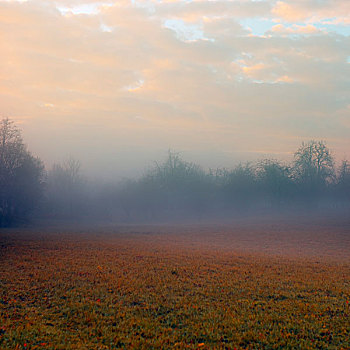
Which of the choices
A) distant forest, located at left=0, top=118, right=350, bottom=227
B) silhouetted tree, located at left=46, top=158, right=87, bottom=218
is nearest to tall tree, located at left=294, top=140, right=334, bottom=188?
distant forest, located at left=0, top=118, right=350, bottom=227

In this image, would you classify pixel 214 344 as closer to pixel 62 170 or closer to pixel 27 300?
pixel 27 300

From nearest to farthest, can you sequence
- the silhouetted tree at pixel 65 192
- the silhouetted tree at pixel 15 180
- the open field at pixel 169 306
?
the open field at pixel 169 306 < the silhouetted tree at pixel 15 180 < the silhouetted tree at pixel 65 192

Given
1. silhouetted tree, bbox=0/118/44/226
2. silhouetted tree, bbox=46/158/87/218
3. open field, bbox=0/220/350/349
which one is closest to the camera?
open field, bbox=0/220/350/349

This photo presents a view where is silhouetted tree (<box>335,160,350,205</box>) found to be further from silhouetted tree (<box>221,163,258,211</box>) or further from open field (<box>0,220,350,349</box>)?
open field (<box>0,220,350,349</box>)

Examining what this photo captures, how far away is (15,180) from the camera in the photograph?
148 ft

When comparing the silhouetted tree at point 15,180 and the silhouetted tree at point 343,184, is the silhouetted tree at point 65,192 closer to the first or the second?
the silhouetted tree at point 15,180

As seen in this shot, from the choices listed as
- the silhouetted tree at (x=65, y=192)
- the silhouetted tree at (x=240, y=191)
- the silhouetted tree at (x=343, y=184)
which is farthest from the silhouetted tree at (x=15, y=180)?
the silhouetted tree at (x=343, y=184)

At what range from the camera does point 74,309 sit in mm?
8789

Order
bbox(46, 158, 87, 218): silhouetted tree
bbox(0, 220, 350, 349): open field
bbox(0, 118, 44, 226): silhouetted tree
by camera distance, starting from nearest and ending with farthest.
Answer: bbox(0, 220, 350, 349): open field → bbox(0, 118, 44, 226): silhouetted tree → bbox(46, 158, 87, 218): silhouetted tree

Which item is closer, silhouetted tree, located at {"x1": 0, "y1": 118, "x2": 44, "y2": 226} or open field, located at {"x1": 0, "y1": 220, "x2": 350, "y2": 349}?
open field, located at {"x1": 0, "y1": 220, "x2": 350, "y2": 349}

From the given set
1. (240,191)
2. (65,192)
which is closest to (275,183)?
(240,191)

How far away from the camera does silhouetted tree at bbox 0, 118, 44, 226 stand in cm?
4438

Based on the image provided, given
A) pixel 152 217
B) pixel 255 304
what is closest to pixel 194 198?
pixel 152 217

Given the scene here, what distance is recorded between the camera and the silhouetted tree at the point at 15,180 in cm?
4438
